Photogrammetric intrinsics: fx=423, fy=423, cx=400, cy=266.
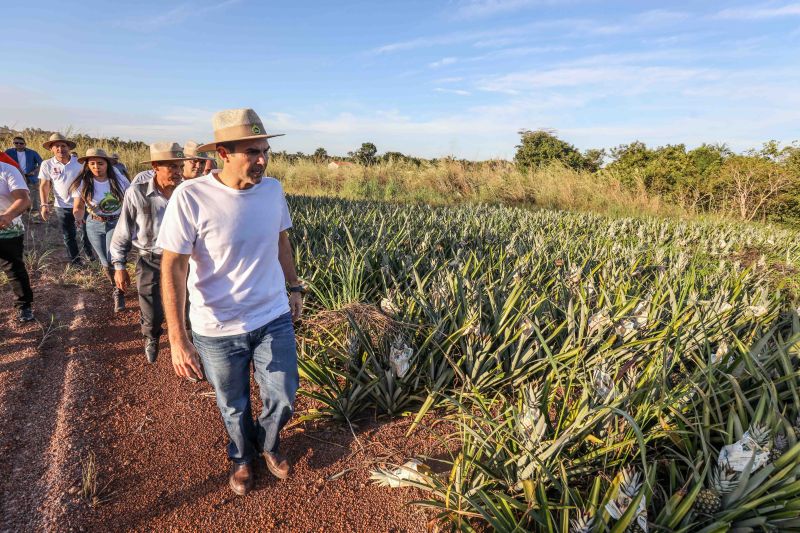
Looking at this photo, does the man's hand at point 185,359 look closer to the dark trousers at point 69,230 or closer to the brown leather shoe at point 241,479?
the brown leather shoe at point 241,479

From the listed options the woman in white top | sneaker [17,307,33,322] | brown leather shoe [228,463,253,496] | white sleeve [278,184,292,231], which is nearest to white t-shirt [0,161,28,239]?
sneaker [17,307,33,322]

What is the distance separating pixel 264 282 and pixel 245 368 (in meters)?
0.43

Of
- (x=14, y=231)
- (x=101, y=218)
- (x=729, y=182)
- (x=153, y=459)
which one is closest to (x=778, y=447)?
(x=153, y=459)

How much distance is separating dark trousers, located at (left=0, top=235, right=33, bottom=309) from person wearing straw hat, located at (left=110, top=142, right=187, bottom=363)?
1.18m

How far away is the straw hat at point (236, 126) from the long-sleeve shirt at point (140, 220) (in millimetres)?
1585

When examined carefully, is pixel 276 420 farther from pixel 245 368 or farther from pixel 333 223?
pixel 333 223

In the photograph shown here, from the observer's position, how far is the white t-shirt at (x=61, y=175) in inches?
211

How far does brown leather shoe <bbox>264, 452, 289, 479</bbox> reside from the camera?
6.89 ft

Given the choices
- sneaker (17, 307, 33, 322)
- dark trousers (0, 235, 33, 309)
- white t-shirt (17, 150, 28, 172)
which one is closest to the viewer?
dark trousers (0, 235, 33, 309)

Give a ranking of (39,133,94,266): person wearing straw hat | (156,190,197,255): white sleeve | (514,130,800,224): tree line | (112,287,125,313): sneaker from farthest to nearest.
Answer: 1. (514,130,800,224): tree line
2. (39,133,94,266): person wearing straw hat
3. (112,287,125,313): sneaker
4. (156,190,197,255): white sleeve

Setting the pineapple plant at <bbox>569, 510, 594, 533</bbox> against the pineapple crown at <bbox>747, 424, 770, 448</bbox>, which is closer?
the pineapple plant at <bbox>569, 510, 594, 533</bbox>

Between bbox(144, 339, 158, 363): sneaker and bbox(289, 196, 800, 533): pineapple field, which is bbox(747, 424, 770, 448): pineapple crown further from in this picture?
bbox(144, 339, 158, 363): sneaker

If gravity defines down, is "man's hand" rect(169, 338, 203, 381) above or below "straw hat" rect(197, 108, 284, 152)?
below

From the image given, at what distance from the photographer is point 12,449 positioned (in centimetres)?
224
